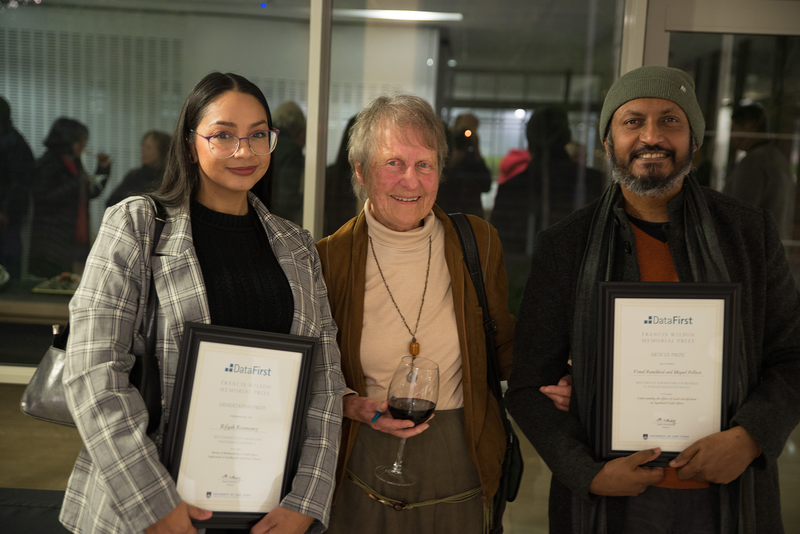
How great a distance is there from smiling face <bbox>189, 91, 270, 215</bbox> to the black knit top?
85 millimetres

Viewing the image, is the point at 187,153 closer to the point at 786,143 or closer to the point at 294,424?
the point at 294,424

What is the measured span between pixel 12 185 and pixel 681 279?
3.65 meters

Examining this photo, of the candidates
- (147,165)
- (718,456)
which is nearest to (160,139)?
(147,165)

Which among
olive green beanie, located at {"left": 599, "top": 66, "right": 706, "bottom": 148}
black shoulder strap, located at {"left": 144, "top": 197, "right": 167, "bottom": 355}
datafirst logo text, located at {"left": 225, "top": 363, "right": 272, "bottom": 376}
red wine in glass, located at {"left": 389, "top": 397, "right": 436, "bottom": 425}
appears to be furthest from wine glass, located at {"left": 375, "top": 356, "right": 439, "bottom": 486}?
olive green beanie, located at {"left": 599, "top": 66, "right": 706, "bottom": 148}

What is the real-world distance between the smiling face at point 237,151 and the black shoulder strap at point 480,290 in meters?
0.68

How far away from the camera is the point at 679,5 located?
327 centimetres

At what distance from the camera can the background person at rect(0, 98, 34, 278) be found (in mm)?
3578

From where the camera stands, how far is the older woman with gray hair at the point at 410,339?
1860mm

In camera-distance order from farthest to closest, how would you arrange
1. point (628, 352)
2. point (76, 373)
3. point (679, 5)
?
point (679, 5)
point (628, 352)
point (76, 373)

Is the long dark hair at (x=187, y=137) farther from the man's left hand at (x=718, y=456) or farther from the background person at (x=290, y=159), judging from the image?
the background person at (x=290, y=159)

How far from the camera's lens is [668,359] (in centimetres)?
154

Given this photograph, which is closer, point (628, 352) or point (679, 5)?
point (628, 352)

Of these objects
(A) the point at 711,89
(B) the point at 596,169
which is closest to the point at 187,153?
(B) the point at 596,169

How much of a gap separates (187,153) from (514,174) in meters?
2.41
